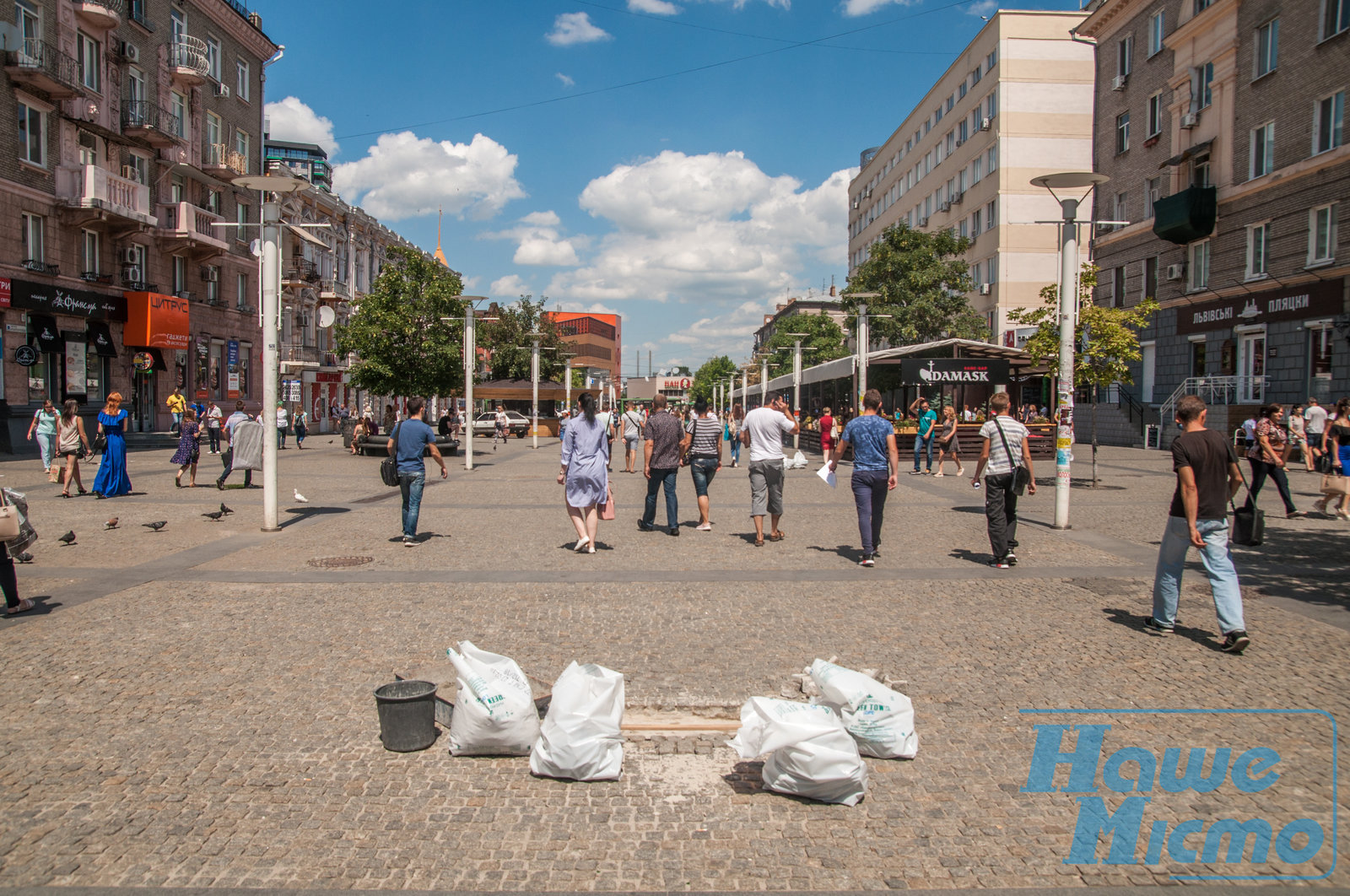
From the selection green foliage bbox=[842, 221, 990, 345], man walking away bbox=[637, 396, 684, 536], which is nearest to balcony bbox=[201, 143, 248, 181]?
green foliage bbox=[842, 221, 990, 345]

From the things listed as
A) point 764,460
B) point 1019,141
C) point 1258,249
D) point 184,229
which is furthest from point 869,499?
point 1019,141

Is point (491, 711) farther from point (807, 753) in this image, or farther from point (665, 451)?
point (665, 451)

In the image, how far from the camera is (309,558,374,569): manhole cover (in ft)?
29.6

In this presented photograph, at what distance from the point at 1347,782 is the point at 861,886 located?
248 cm

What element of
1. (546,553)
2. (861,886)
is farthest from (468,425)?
(861,886)

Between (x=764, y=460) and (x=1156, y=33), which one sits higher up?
(x=1156, y=33)

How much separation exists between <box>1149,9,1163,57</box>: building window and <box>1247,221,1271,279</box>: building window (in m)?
9.20

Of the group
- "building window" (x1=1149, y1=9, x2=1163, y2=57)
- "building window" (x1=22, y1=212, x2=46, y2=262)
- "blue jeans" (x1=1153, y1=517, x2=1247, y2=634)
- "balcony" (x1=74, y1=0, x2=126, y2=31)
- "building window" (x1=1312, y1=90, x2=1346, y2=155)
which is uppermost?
"building window" (x1=1149, y1=9, x2=1163, y2=57)

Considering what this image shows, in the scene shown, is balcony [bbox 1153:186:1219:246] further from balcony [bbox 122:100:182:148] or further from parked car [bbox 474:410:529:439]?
balcony [bbox 122:100:182:148]

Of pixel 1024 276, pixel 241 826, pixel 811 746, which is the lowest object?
pixel 241 826

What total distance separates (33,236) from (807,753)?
31.0 metres

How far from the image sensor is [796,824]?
3.60 meters

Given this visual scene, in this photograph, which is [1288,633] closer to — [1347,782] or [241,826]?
[1347,782]

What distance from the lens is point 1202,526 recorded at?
6145 millimetres
